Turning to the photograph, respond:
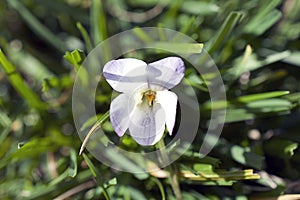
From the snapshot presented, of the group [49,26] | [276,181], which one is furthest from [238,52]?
[49,26]

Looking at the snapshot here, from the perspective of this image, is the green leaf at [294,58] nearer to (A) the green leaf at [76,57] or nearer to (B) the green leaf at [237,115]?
(B) the green leaf at [237,115]

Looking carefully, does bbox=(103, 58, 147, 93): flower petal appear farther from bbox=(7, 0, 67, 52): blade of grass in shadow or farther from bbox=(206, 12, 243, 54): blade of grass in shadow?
bbox=(7, 0, 67, 52): blade of grass in shadow

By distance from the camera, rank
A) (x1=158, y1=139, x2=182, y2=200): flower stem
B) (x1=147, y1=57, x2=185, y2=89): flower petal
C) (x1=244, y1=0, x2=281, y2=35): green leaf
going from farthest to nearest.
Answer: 1. (x1=244, y1=0, x2=281, y2=35): green leaf
2. (x1=158, y1=139, x2=182, y2=200): flower stem
3. (x1=147, y1=57, x2=185, y2=89): flower petal

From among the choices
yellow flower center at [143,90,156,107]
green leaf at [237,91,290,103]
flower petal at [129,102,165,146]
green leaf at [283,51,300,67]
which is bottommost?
green leaf at [283,51,300,67]

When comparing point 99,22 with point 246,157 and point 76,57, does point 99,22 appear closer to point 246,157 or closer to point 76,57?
point 76,57

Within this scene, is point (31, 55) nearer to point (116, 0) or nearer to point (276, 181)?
point (116, 0)

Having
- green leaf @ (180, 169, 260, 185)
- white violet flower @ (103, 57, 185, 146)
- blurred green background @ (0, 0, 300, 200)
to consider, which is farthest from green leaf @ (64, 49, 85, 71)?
green leaf @ (180, 169, 260, 185)

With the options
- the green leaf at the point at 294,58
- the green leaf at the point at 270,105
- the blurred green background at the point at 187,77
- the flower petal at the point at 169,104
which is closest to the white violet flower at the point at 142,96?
the flower petal at the point at 169,104
